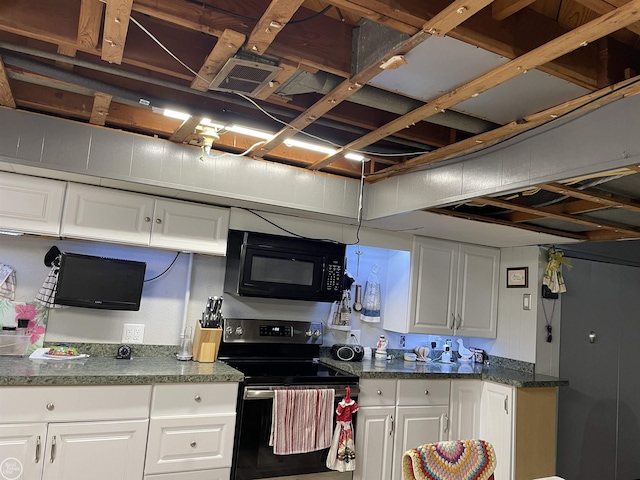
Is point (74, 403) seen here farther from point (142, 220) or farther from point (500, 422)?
point (500, 422)

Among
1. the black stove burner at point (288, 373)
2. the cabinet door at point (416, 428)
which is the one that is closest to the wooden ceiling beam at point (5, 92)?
the black stove burner at point (288, 373)

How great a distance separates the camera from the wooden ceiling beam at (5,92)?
72.3 inches

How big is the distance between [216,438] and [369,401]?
100 centimetres

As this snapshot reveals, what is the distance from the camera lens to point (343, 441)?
2.81 meters

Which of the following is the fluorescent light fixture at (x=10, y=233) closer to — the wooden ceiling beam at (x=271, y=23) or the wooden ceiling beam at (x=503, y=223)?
the wooden ceiling beam at (x=271, y=23)

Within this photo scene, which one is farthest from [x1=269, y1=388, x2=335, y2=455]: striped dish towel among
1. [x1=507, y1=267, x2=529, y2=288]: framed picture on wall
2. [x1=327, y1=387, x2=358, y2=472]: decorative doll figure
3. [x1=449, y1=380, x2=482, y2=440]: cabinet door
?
[x1=507, y1=267, x2=529, y2=288]: framed picture on wall

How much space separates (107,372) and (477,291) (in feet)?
9.14

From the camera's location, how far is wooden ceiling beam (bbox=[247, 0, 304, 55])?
123cm

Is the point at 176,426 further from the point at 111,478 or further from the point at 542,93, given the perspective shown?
the point at 542,93

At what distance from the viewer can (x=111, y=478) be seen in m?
2.35

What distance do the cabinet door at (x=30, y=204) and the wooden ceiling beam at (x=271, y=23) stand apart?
167 cm

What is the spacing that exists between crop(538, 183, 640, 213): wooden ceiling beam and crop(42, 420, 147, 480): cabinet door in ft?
7.49

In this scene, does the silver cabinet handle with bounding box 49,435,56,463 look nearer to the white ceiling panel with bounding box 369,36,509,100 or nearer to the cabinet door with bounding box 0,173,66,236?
the cabinet door with bounding box 0,173,66,236

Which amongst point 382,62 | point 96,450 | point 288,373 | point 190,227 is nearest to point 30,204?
point 190,227
